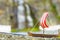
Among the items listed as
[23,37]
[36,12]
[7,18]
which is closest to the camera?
[23,37]

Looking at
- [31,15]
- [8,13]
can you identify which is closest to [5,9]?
[8,13]

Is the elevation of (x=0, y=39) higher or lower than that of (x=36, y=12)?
lower

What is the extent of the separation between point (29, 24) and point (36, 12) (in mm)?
169

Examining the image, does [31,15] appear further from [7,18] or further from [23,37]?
[23,37]

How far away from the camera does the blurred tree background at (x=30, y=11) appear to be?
145 cm

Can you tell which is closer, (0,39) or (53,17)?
(0,39)

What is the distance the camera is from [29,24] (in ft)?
4.77

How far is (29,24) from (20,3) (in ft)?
0.74

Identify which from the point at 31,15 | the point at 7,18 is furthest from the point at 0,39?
the point at 31,15

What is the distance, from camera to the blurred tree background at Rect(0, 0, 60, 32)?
145 centimetres

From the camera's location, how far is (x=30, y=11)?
1.54 meters

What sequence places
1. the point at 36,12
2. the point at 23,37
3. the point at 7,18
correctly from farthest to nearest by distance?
the point at 36,12 < the point at 7,18 < the point at 23,37

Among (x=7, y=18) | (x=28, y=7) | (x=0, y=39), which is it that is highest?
(x=28, y=7)

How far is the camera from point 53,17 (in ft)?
5.06
